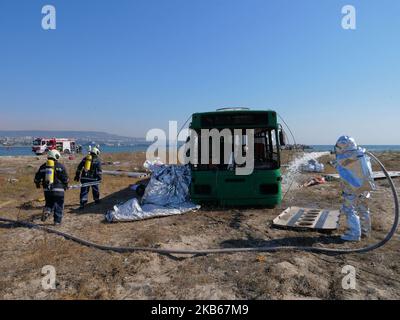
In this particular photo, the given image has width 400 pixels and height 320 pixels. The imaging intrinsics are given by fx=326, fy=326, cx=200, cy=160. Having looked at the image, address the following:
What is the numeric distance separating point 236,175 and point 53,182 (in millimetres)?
4760

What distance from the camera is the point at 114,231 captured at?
7480mm

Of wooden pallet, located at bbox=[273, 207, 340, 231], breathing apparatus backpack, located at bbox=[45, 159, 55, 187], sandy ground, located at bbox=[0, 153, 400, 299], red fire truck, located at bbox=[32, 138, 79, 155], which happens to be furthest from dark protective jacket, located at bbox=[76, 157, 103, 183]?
red fire truck, located at bbox=[32, 138, 79, 155]

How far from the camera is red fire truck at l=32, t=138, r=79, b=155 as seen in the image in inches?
1885

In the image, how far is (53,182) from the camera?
313 inches

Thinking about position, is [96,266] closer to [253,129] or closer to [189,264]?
[189,264]

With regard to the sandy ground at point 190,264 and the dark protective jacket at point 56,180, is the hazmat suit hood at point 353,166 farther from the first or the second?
the dark protective jacket at point 56,180

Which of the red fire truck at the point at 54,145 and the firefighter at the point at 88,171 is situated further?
the red fire truck at the point at 54,145

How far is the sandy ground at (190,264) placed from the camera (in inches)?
172

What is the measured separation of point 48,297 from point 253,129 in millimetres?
6708

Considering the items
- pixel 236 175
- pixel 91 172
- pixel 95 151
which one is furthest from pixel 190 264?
A: pixel 95 151

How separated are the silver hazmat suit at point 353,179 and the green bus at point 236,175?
270 cm

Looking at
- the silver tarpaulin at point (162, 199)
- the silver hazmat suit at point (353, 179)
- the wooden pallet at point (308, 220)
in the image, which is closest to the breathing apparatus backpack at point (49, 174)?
the silver tarpaulin at point (162, 199)

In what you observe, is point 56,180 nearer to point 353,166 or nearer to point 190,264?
point 190,264

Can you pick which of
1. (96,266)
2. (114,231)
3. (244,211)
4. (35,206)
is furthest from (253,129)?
(35,206)
